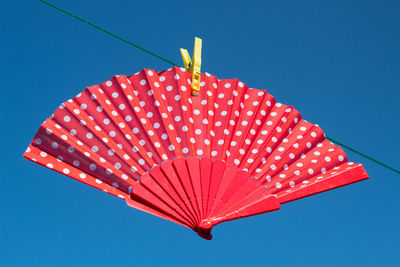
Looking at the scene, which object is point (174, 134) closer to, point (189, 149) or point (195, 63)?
point (189, 149)

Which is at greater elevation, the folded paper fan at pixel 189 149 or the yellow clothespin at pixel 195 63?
the yellow clothespin at pixel 195 63

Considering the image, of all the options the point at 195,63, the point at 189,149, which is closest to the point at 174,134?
the point at 189,149

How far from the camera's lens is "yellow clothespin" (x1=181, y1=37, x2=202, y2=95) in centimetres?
294

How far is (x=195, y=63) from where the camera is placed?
3035 millimetres

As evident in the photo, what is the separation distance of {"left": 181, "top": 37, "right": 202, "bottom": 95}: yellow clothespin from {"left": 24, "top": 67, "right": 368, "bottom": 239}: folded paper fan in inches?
1.5

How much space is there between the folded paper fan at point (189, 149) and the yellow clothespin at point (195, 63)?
0.04 metres

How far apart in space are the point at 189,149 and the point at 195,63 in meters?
0.68

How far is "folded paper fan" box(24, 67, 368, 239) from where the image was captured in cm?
230

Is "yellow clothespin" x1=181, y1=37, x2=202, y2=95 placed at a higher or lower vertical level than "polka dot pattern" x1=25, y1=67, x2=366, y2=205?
higher

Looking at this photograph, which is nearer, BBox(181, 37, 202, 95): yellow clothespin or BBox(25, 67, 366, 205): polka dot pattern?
BBox(25, 67, 366, 205): polka dot pattern

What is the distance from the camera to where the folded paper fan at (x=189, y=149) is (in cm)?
230

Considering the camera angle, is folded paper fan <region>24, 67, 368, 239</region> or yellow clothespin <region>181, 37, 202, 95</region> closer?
folded paper fan <region>24, 67, 368, 239</region>

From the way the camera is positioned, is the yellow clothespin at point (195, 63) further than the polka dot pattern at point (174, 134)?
Yes

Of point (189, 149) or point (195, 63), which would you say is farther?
point (195, 63)
